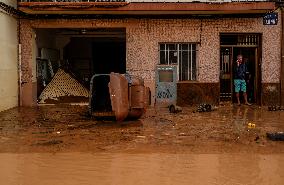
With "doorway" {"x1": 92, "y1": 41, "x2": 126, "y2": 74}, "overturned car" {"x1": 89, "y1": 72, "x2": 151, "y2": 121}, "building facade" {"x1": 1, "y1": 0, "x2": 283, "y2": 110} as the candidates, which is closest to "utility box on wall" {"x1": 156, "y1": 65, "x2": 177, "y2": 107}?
"building facade" {"x1": 1, "y1": 0, "x2": 283, "y2": 110}

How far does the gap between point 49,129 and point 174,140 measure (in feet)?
11.2

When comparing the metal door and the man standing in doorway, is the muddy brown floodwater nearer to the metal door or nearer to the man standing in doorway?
the man standing in doorway

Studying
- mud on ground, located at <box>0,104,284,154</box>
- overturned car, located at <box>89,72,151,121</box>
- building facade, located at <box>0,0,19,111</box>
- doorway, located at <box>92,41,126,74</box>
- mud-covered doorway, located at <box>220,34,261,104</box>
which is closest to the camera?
mud on ground, located at <box>0,104,284,154</box>

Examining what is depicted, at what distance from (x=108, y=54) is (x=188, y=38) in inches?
352

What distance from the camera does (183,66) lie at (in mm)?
17203

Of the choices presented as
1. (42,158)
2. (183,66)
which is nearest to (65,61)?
(183,66)

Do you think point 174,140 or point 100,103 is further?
point 100,103

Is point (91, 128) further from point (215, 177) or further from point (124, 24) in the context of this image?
point (124, 24)

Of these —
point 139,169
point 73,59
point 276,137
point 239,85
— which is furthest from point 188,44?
point 139,169

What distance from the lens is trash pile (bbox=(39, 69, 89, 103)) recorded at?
18078mm

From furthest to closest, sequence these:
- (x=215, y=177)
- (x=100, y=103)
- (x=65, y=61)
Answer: (x=65, y=61) → (x=100, y=103) → (x=215, y=177)

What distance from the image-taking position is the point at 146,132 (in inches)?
400

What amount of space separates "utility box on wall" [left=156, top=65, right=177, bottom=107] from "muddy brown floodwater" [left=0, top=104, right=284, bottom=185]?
13.5 ft

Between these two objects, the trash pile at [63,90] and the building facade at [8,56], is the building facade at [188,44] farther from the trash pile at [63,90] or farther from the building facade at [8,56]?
the trash pile at [63,90]
